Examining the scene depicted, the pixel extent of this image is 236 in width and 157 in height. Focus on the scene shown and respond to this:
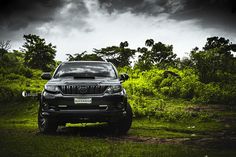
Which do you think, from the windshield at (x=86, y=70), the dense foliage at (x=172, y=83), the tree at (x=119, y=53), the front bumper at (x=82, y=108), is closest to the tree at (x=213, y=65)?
the dense foliage at (x=172, y=83)

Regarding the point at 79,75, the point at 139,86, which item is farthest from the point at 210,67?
the point at 79,75

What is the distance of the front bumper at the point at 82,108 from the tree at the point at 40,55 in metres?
23.3

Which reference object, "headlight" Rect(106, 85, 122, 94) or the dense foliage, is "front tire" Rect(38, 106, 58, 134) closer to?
"headlight" Rect(106, 85, 122, 94)

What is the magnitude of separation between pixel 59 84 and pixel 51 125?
1.05 m

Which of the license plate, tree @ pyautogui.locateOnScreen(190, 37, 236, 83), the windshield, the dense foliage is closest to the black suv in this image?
the license plate

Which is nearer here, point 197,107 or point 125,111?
point 125,111

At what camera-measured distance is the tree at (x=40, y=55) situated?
3190 cm

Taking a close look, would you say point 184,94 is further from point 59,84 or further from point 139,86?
point 59,84

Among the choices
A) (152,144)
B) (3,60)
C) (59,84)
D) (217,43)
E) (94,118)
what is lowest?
(152,144)

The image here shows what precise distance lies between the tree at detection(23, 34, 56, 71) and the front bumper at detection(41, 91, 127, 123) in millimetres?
23285

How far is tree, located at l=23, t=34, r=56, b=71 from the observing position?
1256 inches

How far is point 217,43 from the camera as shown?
44.5m

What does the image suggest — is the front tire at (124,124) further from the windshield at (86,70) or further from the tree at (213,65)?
the tree at (213,65)

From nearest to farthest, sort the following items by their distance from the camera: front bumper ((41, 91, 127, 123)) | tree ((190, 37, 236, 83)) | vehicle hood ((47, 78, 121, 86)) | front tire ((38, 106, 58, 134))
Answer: front bumper ((41, 91, 127, 123)) → vehicle hood ((47, 78, 121, 86)) → front tire ((38, 106, 58, 134)) → tree ((190, 37, 236, 83))
